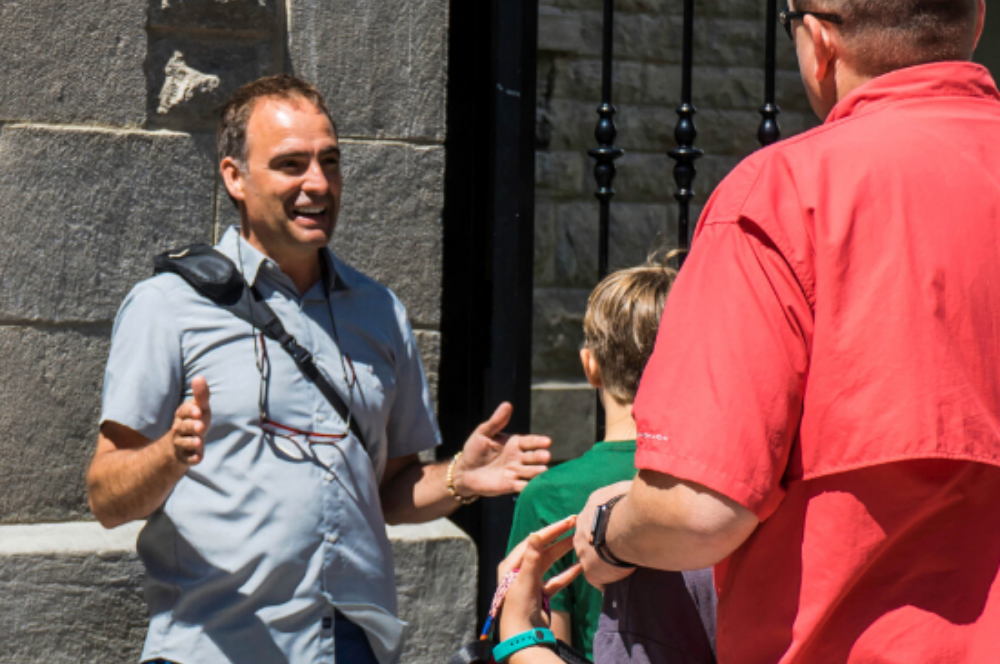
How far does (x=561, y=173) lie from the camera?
6750mm

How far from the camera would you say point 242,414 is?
2258mm

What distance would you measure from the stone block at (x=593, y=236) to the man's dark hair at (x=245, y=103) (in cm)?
429

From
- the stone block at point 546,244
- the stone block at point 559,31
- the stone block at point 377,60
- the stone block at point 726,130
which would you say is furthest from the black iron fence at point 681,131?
the stone block at point 726,130

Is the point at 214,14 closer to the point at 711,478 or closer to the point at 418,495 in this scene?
the point at 418,495

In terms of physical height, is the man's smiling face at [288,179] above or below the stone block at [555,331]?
above

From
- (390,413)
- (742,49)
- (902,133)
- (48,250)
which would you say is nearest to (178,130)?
(48,250)

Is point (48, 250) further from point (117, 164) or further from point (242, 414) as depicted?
point (242, 414)

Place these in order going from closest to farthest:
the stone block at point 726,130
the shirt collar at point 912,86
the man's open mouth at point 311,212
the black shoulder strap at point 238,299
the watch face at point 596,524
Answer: the shirt collar at point 912,86
the watch face at point 596,524
the black shoulder strap at point 238,299
the man's open mouth at point 311,212
the stone block at point 726,130

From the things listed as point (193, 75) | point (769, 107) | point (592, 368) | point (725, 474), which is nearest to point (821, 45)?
point (725, 474)

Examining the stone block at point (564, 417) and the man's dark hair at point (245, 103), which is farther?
the stone block at point (564, 417)

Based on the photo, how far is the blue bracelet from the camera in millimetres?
1752

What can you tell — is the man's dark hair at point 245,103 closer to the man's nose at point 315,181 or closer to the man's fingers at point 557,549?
the man's nose at point 315,181

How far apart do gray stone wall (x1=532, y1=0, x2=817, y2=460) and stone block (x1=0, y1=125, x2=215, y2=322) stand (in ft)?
12.8

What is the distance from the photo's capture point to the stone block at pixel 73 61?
2.71 metres
